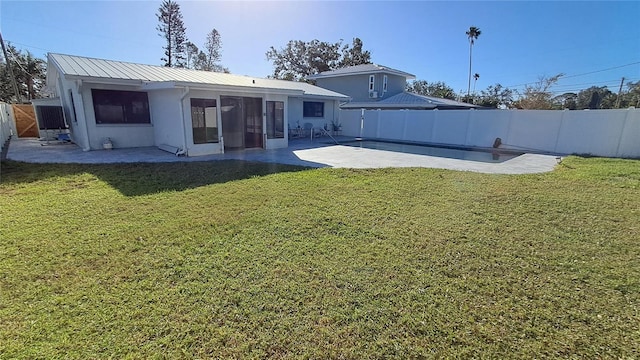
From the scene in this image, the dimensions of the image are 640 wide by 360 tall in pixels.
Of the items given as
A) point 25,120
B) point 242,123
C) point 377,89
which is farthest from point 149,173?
point 377,89

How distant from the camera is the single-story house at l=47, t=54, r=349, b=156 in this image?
9.98 meters

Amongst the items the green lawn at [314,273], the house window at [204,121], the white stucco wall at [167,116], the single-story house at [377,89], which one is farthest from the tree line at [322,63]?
the green lawn at [314,273]

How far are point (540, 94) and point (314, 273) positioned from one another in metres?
39.0

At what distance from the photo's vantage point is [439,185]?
23.4 feet

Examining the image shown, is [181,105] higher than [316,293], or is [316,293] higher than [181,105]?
[181,105]

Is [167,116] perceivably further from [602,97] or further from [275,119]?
[602,97]

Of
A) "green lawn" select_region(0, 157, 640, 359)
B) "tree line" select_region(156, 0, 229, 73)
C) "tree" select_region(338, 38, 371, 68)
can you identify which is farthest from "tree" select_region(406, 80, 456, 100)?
"green lawn" select_region(0, 157, 640, 359)

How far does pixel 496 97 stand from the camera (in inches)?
1668

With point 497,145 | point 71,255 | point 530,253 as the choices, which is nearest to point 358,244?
point 530,253

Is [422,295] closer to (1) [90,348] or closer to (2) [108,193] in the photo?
(1) [90,348]

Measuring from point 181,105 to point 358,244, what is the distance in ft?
27.2

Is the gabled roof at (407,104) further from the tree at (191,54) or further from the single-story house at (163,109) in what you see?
the tree at (191,54)

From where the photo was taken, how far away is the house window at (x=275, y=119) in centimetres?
1224

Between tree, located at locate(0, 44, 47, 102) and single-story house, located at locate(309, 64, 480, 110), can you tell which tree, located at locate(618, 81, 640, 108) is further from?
tree, located at locate(0, 44, 47, 102)
